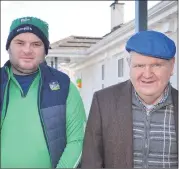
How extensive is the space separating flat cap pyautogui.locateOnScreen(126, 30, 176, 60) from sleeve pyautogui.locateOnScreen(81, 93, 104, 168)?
1.32 ft

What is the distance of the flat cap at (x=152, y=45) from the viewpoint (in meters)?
1.79

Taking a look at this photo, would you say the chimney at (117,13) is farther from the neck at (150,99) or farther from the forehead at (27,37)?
the neck at (150,99)

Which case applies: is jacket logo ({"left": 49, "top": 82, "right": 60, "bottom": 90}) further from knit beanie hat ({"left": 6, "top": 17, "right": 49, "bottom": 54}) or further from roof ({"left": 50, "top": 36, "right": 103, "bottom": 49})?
roof ({"left": 50, "top": 36, "right": 103, "bottom": 49})

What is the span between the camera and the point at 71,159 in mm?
2111

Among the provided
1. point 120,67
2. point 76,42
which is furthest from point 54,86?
point 76,42

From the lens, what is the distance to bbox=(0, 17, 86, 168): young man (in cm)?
207

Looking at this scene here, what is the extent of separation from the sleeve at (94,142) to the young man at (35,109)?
0.19 meters

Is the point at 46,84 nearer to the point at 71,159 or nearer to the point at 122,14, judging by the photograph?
the point at 71,159

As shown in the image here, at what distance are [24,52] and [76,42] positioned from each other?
1614cm

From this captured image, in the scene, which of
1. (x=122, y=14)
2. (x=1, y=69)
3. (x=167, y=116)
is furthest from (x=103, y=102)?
(x=122, y=14)

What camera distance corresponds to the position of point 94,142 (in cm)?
193

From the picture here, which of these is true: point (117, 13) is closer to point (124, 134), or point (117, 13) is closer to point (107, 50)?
point (107, 50)

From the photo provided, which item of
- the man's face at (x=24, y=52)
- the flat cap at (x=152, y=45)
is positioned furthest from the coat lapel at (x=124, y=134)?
the man's face at (x=24, y=52)

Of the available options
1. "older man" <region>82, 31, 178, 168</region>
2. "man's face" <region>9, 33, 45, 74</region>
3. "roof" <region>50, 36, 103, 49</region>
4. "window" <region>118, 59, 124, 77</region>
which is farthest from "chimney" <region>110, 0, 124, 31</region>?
"older man" <region>82, 31, 178, 168</region>
